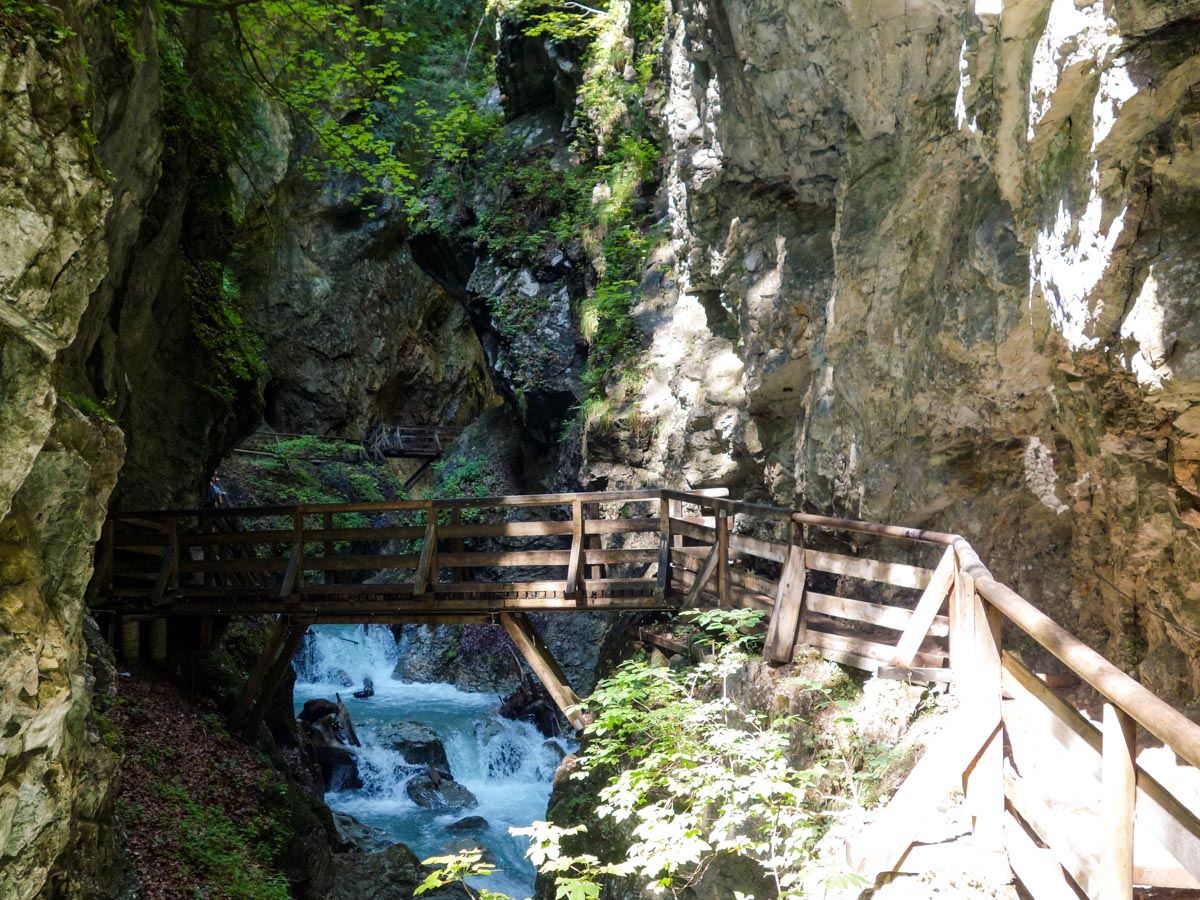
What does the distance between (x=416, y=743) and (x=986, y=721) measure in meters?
11.5

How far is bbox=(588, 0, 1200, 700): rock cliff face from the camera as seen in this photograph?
352 centimetres

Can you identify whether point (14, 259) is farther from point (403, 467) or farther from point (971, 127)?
point (403, 467)

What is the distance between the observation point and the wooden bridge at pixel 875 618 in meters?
2.04

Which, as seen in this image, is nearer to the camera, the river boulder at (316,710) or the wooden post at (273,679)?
the wooden post at (273,679)

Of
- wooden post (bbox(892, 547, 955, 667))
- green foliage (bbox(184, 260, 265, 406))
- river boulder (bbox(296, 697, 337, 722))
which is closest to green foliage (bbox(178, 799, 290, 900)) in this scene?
wooden post (bbox(892, 547, 955, 667))

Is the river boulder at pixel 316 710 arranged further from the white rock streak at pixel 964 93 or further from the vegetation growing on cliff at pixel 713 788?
the white rock streak at pixel 964 93

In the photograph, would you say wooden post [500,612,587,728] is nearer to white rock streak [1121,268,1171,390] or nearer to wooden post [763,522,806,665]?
wooden post [763,522,806,665]

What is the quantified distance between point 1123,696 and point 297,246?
25540 millimetres

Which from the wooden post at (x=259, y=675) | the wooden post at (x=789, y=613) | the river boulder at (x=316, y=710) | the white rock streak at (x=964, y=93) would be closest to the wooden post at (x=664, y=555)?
the wooden post at (x=789, y=613)

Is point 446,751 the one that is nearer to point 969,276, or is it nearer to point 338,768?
point 338,768

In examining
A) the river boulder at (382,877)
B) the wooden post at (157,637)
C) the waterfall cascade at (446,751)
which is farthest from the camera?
the waterfall cascade at (446,751)

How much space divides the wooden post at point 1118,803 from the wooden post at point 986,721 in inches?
37.1

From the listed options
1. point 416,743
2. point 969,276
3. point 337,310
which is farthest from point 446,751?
point 337,310

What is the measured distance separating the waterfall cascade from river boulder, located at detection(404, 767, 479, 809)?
127mm
